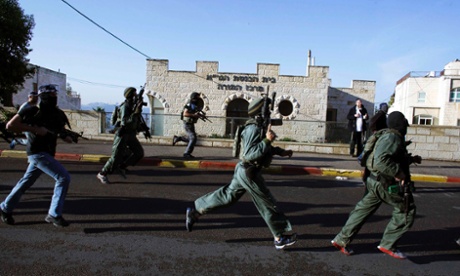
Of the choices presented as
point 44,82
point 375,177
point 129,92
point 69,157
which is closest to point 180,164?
point 129,92

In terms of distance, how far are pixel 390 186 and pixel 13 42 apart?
14.6m

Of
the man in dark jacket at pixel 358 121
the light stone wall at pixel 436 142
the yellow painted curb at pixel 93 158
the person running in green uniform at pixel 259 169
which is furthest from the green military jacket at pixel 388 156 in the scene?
the light stone wall at pixel 436 142

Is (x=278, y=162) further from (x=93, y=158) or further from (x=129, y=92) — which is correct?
(x=93, y=158)

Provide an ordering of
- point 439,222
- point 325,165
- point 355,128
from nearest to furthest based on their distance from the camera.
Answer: point 439,222, point 325,165, point 355,128

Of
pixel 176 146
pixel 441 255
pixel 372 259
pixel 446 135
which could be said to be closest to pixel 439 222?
pixel 441 255

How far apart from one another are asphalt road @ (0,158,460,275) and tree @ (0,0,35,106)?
8.94m

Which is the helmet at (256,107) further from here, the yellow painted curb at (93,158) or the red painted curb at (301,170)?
the yellow painted curb at (93,158)

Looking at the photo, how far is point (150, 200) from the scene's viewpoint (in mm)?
5363

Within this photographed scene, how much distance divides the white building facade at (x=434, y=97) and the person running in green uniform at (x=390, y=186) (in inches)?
1530

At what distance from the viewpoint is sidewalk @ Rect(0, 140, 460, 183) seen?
8.34 meters

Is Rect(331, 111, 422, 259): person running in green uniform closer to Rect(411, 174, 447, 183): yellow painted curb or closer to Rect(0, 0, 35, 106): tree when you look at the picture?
Rect(411, 174, 447, 183): yellow painted curb

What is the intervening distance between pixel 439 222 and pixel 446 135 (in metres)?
7.58

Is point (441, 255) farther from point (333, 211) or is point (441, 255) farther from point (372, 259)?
point (333, 211)

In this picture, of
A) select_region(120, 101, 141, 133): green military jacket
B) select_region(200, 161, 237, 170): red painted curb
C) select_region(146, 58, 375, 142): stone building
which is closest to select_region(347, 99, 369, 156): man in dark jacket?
select_region(200, 161, 237, 170): red painted curb
